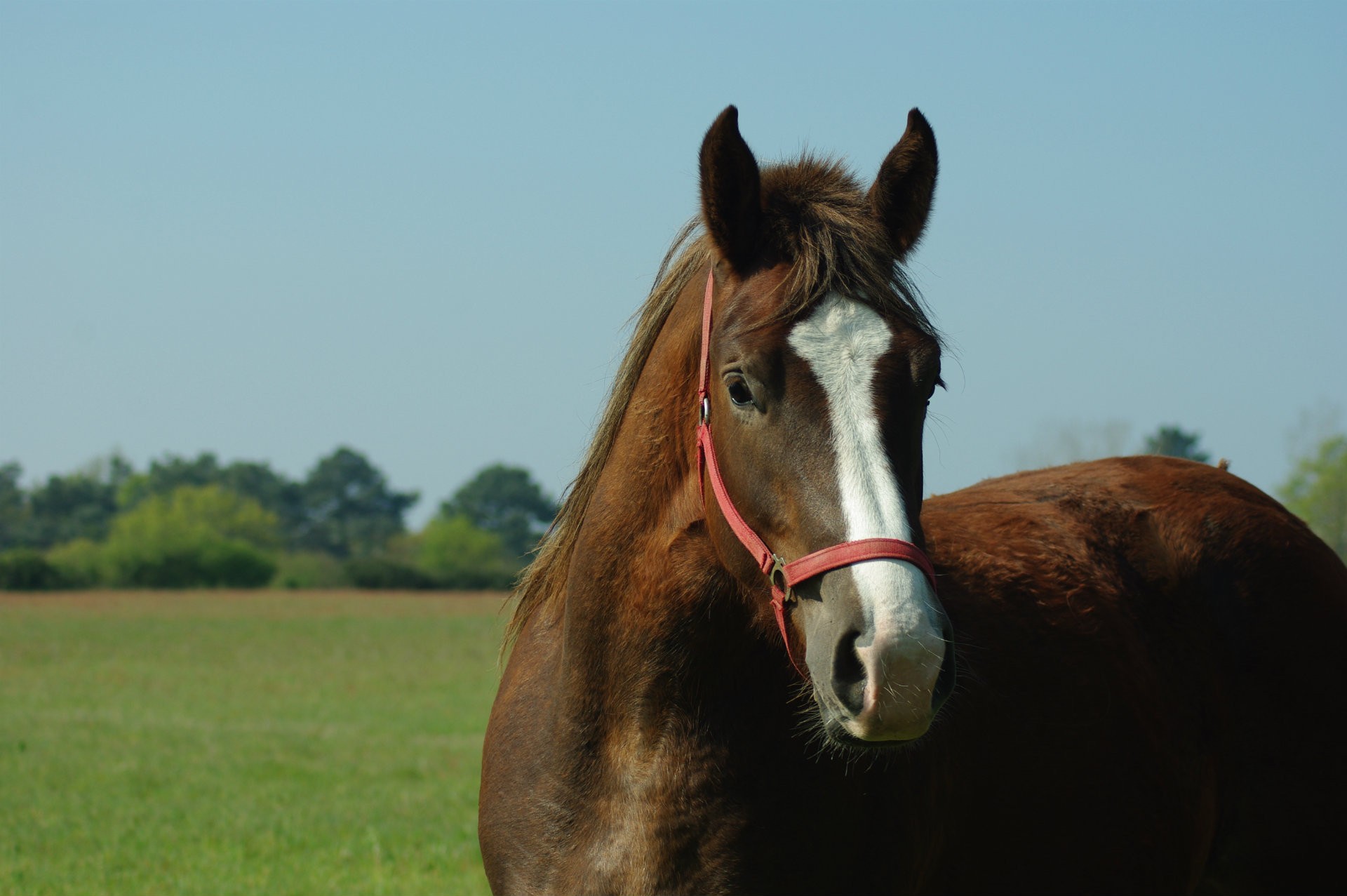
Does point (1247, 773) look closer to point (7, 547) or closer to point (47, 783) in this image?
point (47, 783)

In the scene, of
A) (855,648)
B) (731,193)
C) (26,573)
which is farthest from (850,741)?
(26,573)

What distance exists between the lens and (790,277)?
2.46 m

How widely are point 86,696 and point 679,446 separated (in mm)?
15838

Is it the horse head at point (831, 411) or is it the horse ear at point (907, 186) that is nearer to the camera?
the horse head at point (831, 411)

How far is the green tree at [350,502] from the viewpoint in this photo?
91625mm

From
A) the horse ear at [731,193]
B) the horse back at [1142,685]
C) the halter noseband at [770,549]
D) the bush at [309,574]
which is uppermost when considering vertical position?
the horse ear at [731,193]

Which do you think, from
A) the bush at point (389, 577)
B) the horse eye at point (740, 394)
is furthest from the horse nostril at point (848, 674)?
the bush at point (389, 577)

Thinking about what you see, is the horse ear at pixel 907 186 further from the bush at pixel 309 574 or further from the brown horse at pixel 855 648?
the bush at pixel 309 574

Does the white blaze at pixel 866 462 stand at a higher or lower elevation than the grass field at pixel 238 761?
higher

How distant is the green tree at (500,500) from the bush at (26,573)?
56417 mm

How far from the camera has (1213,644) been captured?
3.62m

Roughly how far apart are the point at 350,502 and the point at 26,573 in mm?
54927

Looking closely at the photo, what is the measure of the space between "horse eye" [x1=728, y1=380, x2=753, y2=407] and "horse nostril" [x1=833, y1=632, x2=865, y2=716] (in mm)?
570

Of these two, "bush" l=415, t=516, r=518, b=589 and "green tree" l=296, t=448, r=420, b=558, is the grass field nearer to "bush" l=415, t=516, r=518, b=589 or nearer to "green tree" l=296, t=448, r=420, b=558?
"bush" l=415, t=516, r=518, b=589
